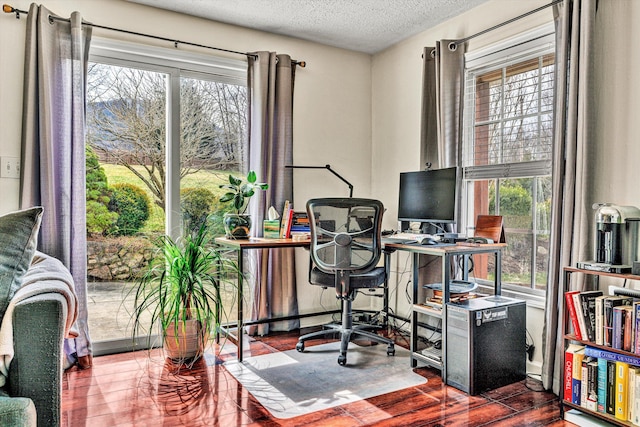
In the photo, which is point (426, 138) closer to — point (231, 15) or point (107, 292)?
point (231, 15)

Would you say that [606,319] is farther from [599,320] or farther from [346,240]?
[346,240]

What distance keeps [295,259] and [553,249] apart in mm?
1902

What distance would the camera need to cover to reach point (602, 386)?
2043mm

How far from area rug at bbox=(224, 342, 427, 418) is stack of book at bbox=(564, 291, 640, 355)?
88cm

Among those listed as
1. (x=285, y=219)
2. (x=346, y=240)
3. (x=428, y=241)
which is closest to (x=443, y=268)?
(x=428, y=241)

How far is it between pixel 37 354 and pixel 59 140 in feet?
5.93

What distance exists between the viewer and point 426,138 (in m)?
3.30

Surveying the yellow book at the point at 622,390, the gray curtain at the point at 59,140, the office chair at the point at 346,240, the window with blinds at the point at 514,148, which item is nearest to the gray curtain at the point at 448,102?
the window with blinds at the point at 514,148

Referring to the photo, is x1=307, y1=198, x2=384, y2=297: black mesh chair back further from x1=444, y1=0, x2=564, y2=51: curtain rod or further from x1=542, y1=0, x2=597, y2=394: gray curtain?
x1=444, y1=0, x2=564, y2=51: curtain rod

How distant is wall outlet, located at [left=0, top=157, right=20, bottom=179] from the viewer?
2.69 metres

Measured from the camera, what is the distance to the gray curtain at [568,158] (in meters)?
2.32

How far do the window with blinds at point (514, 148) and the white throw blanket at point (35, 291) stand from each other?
2.48m

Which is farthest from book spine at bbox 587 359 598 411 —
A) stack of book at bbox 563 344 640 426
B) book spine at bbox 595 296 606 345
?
book spine at bbox 595 296 606 345

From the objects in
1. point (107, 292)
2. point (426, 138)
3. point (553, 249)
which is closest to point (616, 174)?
point (553, 249)
